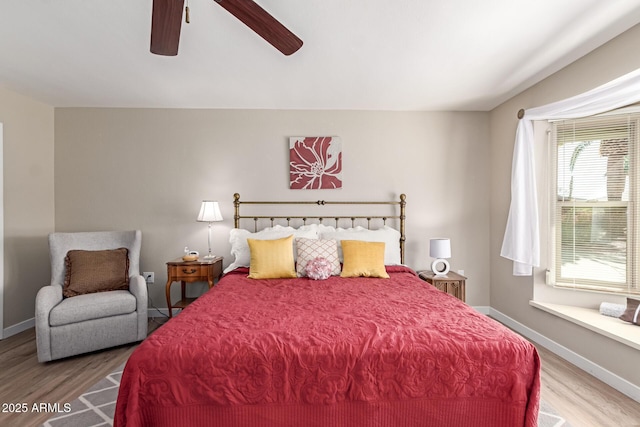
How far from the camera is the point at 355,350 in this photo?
1.59 metres

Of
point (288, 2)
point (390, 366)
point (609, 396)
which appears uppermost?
point (288, 2)

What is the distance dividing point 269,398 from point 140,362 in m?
0.63

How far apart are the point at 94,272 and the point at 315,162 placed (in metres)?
2.57

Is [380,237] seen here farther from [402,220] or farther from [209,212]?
[209,212]

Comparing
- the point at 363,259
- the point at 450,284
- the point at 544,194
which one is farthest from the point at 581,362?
the point at 363,259

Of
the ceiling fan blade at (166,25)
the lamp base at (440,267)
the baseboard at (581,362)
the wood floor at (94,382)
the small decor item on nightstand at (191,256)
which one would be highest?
the ceiling fan blade at (166,25)

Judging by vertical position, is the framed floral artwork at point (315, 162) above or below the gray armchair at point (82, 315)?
above

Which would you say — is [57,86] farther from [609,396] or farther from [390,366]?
[609,396]

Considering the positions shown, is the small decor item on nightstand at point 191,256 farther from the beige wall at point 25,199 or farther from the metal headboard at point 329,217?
the beige wall at point 25,199

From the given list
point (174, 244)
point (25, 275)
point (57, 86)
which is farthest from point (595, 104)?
point (25, 275)

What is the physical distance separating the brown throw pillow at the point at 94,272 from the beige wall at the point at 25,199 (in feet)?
2.54

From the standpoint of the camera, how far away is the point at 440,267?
12.7 ft

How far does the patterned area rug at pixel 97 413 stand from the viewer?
195 cm

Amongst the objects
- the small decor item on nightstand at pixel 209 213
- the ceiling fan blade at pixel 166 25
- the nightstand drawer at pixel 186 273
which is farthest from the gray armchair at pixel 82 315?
the ceiling fan blade at pixel 166 25
